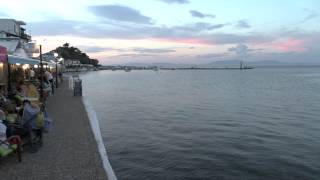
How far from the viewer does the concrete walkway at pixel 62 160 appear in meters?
7.86

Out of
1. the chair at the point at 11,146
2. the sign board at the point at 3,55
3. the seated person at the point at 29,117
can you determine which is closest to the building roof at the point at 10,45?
the sign board at the point at 3,55

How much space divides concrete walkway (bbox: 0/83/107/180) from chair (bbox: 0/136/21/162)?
0.27m

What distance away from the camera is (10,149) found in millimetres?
8430

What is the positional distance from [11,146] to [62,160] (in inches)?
45.6

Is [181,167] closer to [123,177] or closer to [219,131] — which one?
[123,177]

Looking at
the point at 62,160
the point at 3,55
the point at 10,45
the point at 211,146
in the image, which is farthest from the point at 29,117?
the point at 10,45

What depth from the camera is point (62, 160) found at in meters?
8.89

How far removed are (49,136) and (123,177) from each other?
2.51 meters

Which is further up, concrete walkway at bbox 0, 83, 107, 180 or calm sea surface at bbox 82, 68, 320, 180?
concrete walkway at bbox 0, 83, 107, 180

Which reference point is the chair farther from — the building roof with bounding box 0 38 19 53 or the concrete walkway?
the building roof with bounding box 0 38 19 53

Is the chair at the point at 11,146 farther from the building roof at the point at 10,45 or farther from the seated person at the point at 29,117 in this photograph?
the building roof at the point at 10,45

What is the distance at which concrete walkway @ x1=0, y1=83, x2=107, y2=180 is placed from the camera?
7.86m

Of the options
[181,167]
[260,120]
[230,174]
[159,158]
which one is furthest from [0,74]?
[260,120]

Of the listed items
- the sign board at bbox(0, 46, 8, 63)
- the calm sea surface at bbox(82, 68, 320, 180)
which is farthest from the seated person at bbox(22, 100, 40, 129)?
the sign board at bbox(0, 46, 8, 63)
